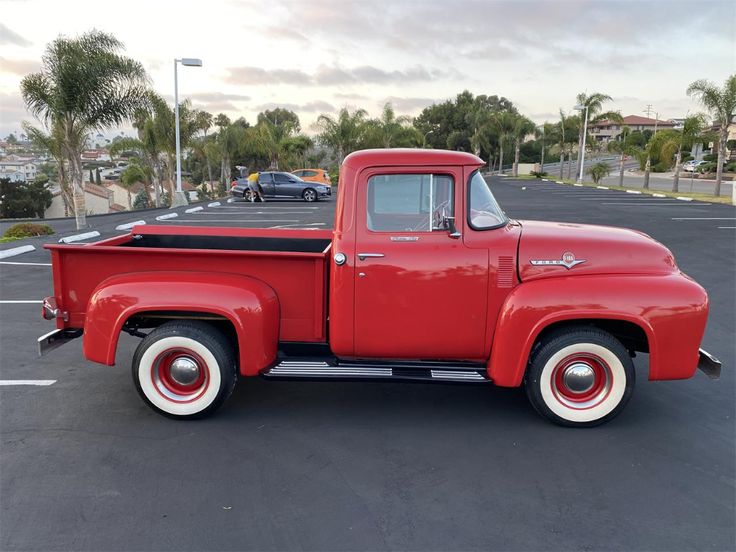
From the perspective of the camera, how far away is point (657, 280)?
4.22m

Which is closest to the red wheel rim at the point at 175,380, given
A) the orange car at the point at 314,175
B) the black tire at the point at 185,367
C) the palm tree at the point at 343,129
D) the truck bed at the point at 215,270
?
the black tire at the point at 185,367

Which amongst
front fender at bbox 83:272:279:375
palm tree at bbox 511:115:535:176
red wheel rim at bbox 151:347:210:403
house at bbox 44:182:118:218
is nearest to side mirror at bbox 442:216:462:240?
front fender at bbox 83:272:279:375

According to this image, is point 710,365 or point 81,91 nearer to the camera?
point 710,365

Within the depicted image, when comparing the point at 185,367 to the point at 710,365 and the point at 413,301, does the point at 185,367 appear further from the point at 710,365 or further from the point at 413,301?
the point at 710,365

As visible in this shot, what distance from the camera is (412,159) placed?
14.4ft

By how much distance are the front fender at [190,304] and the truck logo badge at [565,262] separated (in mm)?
2129

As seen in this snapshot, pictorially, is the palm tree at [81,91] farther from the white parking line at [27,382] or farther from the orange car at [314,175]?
the orange car at [314,175]

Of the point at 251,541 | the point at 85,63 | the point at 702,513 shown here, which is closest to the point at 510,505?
the point at 702,513

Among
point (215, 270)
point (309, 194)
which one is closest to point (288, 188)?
point (309, 194)

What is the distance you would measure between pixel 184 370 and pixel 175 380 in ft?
0.41

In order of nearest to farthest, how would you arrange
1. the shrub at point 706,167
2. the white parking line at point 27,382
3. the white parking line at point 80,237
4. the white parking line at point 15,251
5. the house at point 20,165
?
the white parking line at point 27,382 < the white parking line at point 15,251 < the white parking line at point 80,237 < the shrub at point 706,167 < the house at point 20,165

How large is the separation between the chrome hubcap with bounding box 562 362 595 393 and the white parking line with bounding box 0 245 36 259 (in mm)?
10757

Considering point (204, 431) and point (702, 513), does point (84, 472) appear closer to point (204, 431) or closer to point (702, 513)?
point (204, 431)

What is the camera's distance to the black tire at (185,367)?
170 inches
